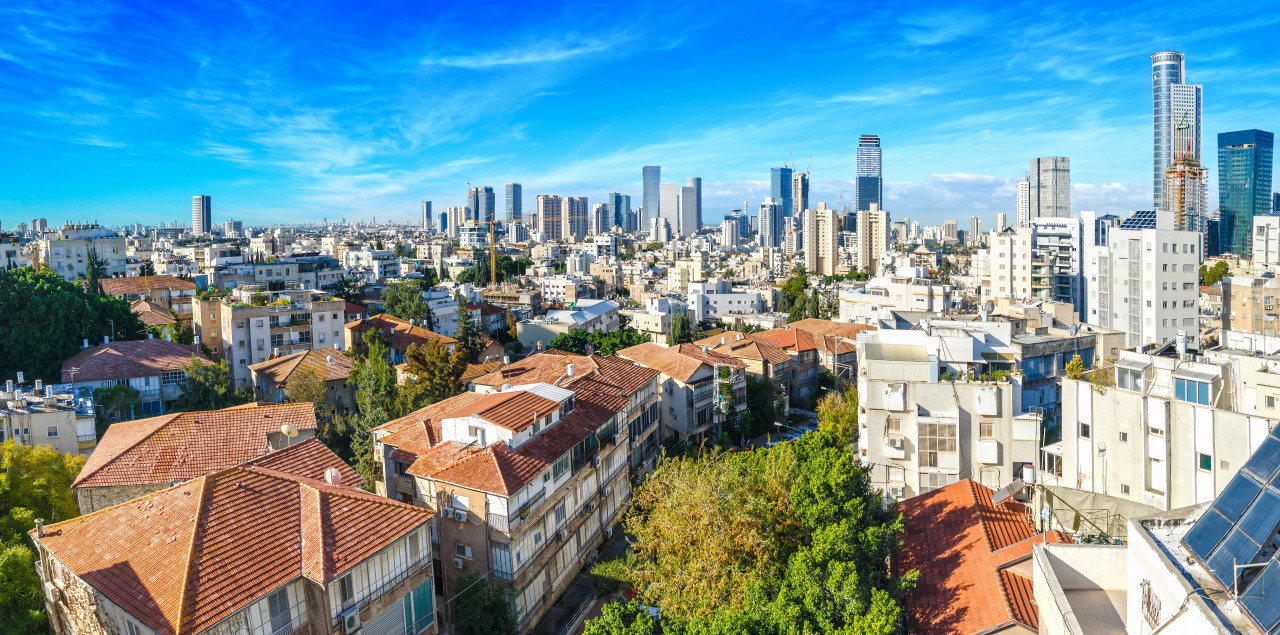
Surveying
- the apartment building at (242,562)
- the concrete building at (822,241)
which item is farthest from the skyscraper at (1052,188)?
the apartment building at (242,562)

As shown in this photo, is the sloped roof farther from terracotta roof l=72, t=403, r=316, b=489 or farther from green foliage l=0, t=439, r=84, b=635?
green foliage l=0, t=439, r=84, b=635

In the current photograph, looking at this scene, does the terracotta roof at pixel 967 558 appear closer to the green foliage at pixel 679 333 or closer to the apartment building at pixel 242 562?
the apartment building at pixel 242 562

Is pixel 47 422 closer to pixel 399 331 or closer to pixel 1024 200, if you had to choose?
pixel 399 331

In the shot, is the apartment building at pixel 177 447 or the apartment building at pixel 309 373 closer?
the apartment building at pixel 177 447

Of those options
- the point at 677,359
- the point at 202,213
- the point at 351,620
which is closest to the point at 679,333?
the point at 677,359

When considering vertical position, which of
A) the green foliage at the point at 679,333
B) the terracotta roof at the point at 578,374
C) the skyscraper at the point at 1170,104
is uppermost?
the skyscraper at the point at 1170,104

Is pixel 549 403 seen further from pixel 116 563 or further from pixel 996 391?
pixel 996 391
